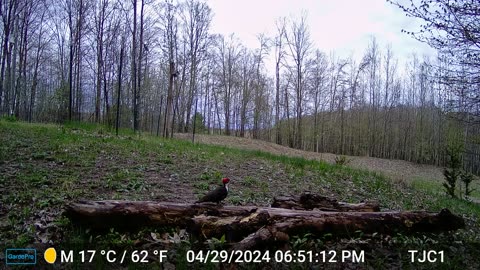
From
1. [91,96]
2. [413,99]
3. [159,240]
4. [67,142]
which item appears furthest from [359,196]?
[413,99]

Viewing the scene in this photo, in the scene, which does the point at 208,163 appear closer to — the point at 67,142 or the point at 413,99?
the point at 67,142

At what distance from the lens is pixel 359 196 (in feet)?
21.0

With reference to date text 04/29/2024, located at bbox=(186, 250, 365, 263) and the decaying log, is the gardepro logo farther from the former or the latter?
the decaying log

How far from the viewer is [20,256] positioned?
2.43 m

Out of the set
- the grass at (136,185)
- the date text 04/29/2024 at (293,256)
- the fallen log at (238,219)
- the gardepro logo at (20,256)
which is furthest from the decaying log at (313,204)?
the gardepro logo at (20,256)

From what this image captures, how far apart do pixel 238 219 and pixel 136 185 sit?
2.60 metres

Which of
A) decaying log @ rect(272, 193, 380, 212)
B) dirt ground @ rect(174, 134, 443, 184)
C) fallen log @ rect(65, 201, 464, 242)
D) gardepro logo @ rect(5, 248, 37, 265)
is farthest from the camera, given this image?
dirt ground @ rect(174, 134, 443, 184)

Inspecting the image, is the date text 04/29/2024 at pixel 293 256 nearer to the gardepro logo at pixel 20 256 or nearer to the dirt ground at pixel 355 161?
the gardepro logo at pixel 20 256

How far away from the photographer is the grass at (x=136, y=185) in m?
2.85

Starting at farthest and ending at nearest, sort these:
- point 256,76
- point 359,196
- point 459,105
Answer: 1. point 256,76
2. point 459,105
3. point 359,196

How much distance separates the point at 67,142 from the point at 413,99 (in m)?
35.0

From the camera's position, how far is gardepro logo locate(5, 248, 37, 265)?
237 centimetres

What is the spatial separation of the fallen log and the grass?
108mm

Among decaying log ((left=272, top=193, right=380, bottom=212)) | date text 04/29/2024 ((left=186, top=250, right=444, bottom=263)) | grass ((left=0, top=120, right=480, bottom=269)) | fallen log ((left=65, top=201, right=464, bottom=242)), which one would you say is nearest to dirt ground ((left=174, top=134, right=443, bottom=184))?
grass ((left=0, top=120, right=480, bottom=269))
